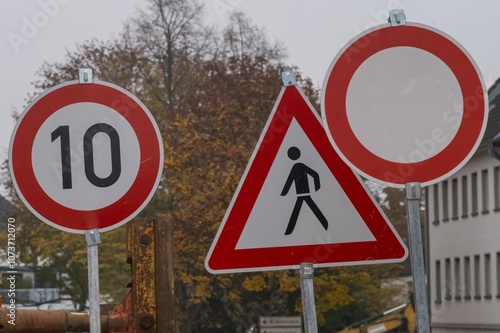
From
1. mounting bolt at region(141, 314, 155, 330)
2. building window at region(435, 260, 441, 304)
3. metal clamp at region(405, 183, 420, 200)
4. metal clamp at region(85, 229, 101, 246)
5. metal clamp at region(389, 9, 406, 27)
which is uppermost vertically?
metal clamp at region(389, 9, 406, 27)

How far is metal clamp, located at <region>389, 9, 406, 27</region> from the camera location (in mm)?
5770

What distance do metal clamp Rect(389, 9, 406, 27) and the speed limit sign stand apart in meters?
1.17

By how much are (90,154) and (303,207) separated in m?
0.93

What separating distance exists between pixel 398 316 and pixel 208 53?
1406cm

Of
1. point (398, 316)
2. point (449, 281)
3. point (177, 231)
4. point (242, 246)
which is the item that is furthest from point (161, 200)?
point (242, 246)

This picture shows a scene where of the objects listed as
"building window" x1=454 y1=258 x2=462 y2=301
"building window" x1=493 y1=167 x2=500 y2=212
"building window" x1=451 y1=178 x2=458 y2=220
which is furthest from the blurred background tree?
"building window" x1=451 y1=178 x2=458 y2=220

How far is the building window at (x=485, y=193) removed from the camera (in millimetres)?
63781

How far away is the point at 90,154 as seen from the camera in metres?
6.18

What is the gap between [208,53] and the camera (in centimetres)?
5653

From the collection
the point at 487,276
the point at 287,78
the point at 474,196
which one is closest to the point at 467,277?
the point at 487,276

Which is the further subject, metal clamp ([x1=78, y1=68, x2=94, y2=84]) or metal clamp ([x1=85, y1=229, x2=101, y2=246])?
metal clamp ([x1=78, y1=68, x2=94, y2=84])

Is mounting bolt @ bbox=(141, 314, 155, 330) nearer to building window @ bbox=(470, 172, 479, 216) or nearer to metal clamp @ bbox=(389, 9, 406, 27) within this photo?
metal clamp @ bbox=(389, 9, 406, 27)

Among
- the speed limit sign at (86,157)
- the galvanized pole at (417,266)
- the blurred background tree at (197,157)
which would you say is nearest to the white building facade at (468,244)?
the blurred background tree at (197,157)

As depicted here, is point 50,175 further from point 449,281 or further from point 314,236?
point 449,281
